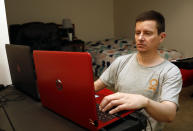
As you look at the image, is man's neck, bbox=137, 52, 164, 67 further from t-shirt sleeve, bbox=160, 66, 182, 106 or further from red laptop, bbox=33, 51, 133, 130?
red laptop, bbox=33, 51, 133, 130

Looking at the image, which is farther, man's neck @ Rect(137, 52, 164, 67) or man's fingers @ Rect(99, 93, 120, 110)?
man's neck @ Rect(137, 52, 164, 67)

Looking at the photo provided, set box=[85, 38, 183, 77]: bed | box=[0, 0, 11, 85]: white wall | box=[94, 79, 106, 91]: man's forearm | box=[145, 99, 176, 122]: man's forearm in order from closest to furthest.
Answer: box=[145, 99, 176, 122]: man's forearm → box=[94, 79, 106, 91]: man's forearm → box=[0, 0, 11, 85]: white wall → box=[85, 38, 183, 77]: bed

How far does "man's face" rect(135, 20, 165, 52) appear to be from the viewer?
102 centimetres

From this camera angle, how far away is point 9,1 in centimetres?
385

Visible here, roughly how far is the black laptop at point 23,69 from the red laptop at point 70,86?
0.31 ft

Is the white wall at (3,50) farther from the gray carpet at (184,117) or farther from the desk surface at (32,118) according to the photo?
the gray carpet at (184,117)

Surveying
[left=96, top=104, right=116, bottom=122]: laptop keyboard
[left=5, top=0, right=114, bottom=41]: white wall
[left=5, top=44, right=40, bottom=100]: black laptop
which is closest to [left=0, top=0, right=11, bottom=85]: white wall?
[left=5, top=44, right=40, bottom=100]: black laptop

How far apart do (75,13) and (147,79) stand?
4.09 meters

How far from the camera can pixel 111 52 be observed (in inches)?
150

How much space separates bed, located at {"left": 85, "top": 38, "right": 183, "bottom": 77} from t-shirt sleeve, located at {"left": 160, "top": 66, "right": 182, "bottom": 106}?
7.93 feet

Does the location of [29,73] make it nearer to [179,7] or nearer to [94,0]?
[179,7]

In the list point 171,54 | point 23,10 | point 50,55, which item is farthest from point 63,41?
point 50,55

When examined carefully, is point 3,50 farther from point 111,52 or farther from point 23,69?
point 111,52

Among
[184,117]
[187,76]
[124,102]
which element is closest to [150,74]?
[124,102]
